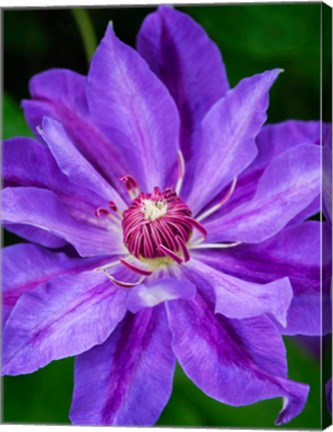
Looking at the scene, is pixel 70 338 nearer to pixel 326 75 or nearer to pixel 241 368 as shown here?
pixel 241 368

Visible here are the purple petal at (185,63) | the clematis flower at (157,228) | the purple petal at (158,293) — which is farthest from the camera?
the purple petal at (185,63)

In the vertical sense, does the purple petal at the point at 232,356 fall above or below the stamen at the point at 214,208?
below

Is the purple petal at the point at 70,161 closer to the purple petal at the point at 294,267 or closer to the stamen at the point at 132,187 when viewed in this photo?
the stamen at the point at 132,187

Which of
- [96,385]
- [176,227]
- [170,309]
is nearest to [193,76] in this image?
[176,227]

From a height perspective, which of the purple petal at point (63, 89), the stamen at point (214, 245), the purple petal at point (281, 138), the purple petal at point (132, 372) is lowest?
the purple petal at point (132, 372)

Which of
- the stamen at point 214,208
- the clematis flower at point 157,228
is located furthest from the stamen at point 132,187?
the stamen at point 214,208

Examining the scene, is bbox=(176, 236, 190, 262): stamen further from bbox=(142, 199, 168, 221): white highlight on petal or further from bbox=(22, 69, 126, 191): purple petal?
bbox=(22, 69, 126, 191): purple petal

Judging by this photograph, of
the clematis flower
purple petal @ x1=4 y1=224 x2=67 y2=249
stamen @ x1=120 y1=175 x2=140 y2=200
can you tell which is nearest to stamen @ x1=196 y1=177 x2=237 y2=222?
the clematis flower
